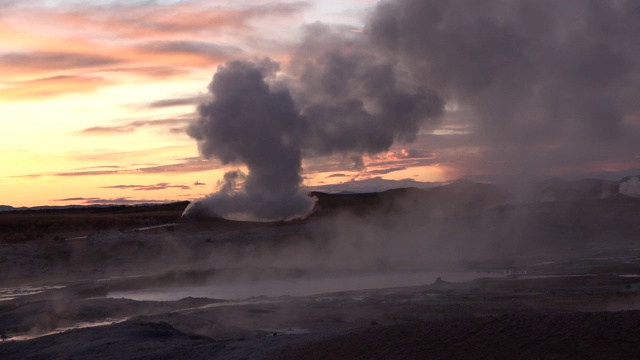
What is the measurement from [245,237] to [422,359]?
29.1 meters

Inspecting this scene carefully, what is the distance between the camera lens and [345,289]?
2484 cm

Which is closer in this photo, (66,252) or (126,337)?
(126,337)

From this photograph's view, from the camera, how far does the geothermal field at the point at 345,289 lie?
12453 mm

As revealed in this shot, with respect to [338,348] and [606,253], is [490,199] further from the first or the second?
[338,348]

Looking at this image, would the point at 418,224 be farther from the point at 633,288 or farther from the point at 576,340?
the point at 576,340

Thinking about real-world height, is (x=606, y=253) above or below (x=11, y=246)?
below

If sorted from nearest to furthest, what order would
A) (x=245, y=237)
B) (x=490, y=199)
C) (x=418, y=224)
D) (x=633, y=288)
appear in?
(x=633, y=288) < (x=245, y=237) < (x=418, y=224) < (x=490, y=199)

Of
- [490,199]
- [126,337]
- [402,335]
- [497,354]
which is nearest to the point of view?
[497,354]

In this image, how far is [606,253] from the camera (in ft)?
109

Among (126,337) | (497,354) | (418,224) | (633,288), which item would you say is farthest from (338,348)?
(418,224)

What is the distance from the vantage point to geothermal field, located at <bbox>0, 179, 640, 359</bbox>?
1245 cm

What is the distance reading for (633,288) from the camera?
20656mm

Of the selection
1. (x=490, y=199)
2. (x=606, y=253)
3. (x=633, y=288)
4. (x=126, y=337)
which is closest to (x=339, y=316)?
(x=126, y=337)

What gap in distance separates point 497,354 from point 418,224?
36.3 meters
